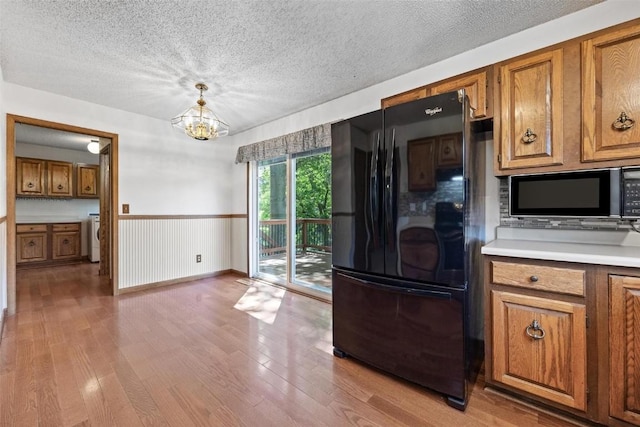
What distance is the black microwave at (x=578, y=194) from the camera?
1.46 m

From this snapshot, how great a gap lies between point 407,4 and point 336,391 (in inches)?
94.1

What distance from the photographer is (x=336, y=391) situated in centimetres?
164

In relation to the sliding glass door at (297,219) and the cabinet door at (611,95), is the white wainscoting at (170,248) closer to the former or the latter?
the sliding glass door at (297,219)

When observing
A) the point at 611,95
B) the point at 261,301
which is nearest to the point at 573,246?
the point at 611,95

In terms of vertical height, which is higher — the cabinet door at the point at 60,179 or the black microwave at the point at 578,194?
the cabinet door at the point at 60,179

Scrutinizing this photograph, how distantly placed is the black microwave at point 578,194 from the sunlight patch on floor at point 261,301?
2.30 m

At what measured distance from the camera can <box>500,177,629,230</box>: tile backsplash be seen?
5.54ft

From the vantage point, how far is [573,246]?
162 cm

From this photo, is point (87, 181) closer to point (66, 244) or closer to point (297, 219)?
point (66, 244)

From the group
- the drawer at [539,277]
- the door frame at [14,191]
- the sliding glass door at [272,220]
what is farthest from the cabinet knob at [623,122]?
the door frame at [14,191]

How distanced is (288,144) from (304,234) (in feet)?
4.12

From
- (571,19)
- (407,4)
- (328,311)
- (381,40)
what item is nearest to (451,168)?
(407,4)

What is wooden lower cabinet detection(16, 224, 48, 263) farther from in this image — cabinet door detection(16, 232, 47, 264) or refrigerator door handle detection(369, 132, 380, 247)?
refrigerator door handle detection(369, 132, 380, 247)

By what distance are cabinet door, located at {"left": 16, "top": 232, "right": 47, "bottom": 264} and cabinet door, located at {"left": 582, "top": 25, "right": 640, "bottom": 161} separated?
758 cm
